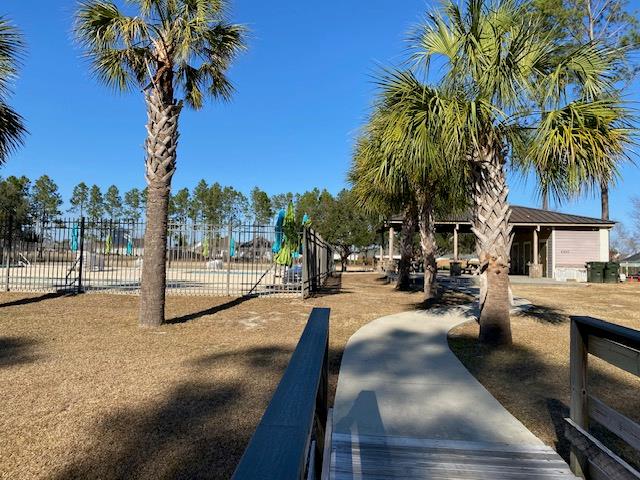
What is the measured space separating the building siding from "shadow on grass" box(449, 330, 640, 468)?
24.6 metres

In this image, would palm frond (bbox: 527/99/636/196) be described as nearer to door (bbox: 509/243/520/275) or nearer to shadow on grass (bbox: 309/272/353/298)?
shadow on grass (bbox: 309/272/353/298)

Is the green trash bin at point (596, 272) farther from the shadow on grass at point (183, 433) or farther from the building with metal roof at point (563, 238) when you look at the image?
the shadow on grass at point (183, 433)

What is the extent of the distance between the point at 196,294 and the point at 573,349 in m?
12.3

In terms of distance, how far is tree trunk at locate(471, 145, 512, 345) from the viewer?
24.1 feet

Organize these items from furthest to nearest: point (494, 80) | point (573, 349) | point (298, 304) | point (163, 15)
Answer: point (298, 304), point (163, 15), point (494, 80), point (573, 349)

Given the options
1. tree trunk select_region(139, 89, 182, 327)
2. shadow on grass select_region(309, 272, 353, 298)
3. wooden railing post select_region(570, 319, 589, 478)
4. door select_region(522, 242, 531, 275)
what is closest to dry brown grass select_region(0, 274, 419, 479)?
tree trunk select_region(139, 89, 182, 327)

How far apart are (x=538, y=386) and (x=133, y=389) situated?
463 centimetres

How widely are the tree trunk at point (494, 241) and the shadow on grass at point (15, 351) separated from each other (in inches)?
271

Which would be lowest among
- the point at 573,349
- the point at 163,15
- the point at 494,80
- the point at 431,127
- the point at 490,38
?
the point at 573,349

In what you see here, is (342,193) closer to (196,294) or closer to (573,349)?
(196,294)

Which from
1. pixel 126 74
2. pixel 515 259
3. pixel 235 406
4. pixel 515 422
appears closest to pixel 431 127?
pixel 515 422

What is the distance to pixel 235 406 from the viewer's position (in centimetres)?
434

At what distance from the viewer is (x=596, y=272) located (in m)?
24.2

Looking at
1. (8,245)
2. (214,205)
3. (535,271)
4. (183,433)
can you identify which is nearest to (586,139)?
(183,433)
